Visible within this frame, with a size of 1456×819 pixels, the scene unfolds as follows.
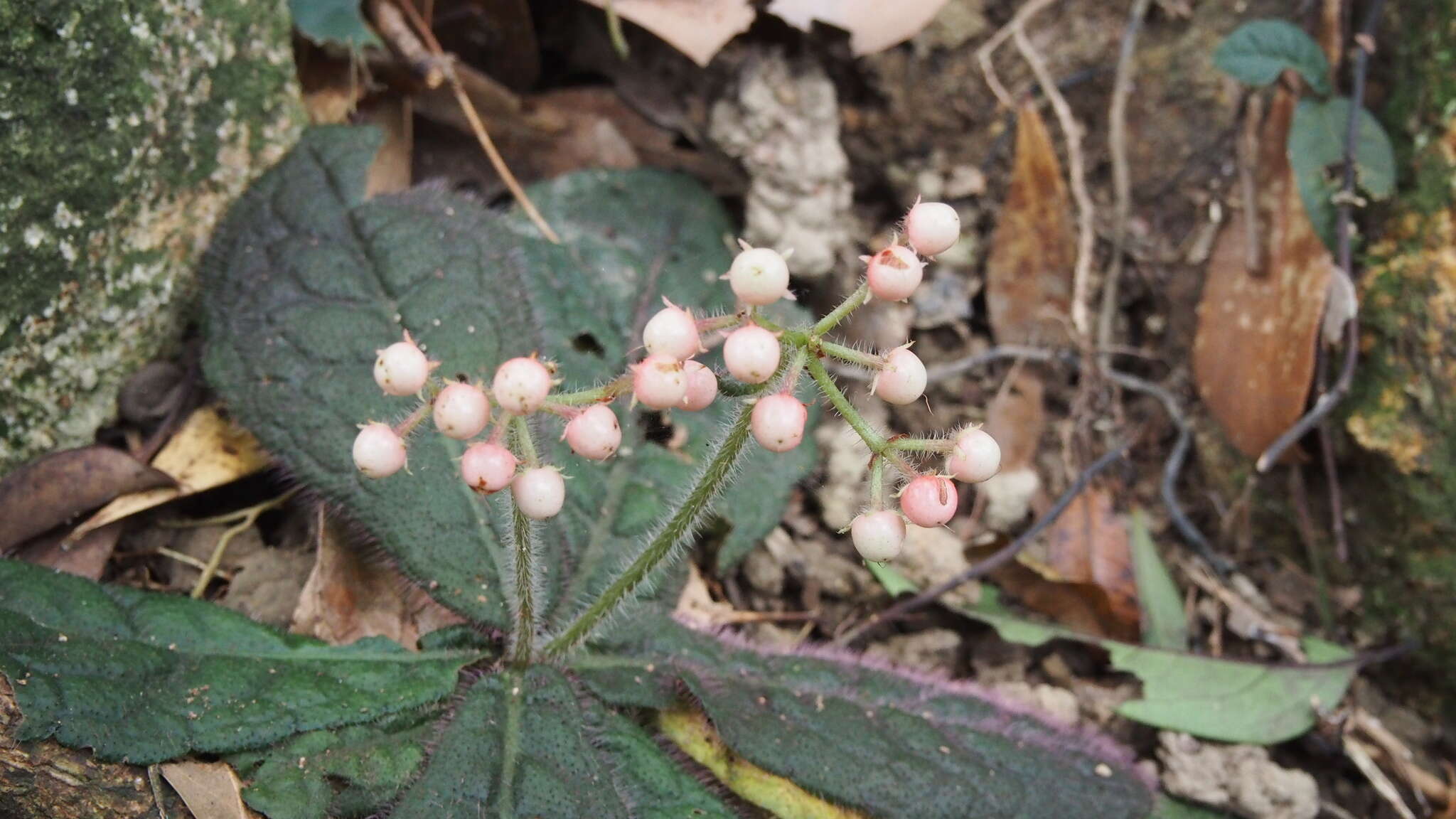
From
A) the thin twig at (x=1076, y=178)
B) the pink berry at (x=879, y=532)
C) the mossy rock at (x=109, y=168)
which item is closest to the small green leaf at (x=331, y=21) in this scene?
the mossy rock at (x=109, y=168)

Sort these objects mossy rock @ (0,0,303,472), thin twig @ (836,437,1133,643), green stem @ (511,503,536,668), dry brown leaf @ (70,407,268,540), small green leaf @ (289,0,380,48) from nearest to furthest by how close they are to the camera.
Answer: green stem @ (511,503,536,668) → mossy rock @ (0,0,303,472) → dry brown leaf @ (70,407,268,540) → small green leaf @ (289,0,380,48) → thin twig @ (836,437,1133,643)

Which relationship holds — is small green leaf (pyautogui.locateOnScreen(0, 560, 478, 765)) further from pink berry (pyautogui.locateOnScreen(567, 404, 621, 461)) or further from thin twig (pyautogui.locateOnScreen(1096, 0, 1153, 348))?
thin twig (pyautogui.locateOnScreen(1096, 0, 1153, 348))

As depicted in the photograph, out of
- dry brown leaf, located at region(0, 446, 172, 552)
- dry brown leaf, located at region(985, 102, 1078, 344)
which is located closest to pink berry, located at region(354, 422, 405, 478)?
dry brown leaf, located at region(0, 446, 172, 552)

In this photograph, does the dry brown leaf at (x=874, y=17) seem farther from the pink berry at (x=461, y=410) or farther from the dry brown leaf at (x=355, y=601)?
the pink berry at (x=461, y=410)

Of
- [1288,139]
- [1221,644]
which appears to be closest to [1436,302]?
[1288,139]

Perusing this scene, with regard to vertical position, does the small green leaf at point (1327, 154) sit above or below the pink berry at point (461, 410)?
below

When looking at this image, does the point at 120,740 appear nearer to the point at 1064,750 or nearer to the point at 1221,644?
the point at 1064,750
